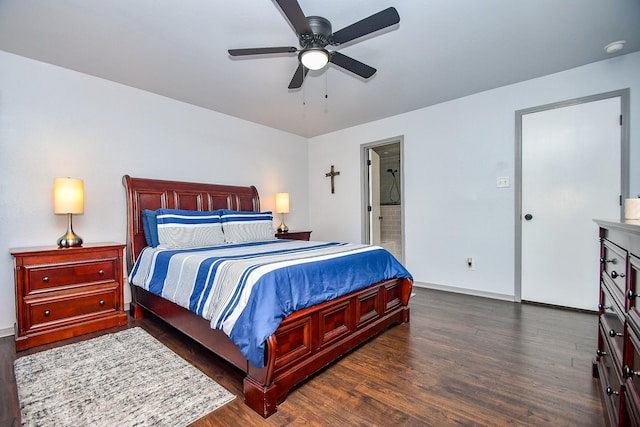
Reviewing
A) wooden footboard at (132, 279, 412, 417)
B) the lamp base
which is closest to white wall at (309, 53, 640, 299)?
wooden footboard at (132, 279, 412, 417)

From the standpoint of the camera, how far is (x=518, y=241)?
333 centimetres

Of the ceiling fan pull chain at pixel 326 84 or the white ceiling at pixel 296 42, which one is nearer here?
the white ceiling at pixel 296 42

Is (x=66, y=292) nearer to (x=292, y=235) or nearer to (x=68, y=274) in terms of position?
(x=68, y=274)

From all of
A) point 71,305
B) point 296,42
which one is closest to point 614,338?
point 296,42

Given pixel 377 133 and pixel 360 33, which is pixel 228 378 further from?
pixel 377 133

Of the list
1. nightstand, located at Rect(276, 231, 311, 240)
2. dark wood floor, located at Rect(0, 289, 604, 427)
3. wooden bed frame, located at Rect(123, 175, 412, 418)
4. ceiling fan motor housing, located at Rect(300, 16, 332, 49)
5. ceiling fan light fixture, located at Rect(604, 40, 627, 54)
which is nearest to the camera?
dark wood floor, located at Rect(0, 289, 604, 427)

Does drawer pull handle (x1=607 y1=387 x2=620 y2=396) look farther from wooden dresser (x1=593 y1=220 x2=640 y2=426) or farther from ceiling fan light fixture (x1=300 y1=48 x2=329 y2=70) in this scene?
ceiling fan light fixture (x1=300 y1=48 x2=329 y2=70)

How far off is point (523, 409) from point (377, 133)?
3858 mm

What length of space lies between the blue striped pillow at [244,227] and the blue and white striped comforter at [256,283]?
853 millimetres

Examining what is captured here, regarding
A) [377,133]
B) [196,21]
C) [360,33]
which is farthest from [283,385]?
[377,133]

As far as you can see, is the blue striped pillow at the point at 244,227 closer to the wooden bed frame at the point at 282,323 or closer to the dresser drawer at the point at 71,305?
the wooden bed frame at the point at 282,323

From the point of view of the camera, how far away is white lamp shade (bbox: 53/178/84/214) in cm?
257

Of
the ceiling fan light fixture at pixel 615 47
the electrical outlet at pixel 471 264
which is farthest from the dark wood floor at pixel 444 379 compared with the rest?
the ceiling fan light fixture at pixel 615 47

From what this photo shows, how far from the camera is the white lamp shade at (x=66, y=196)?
2.57 m
